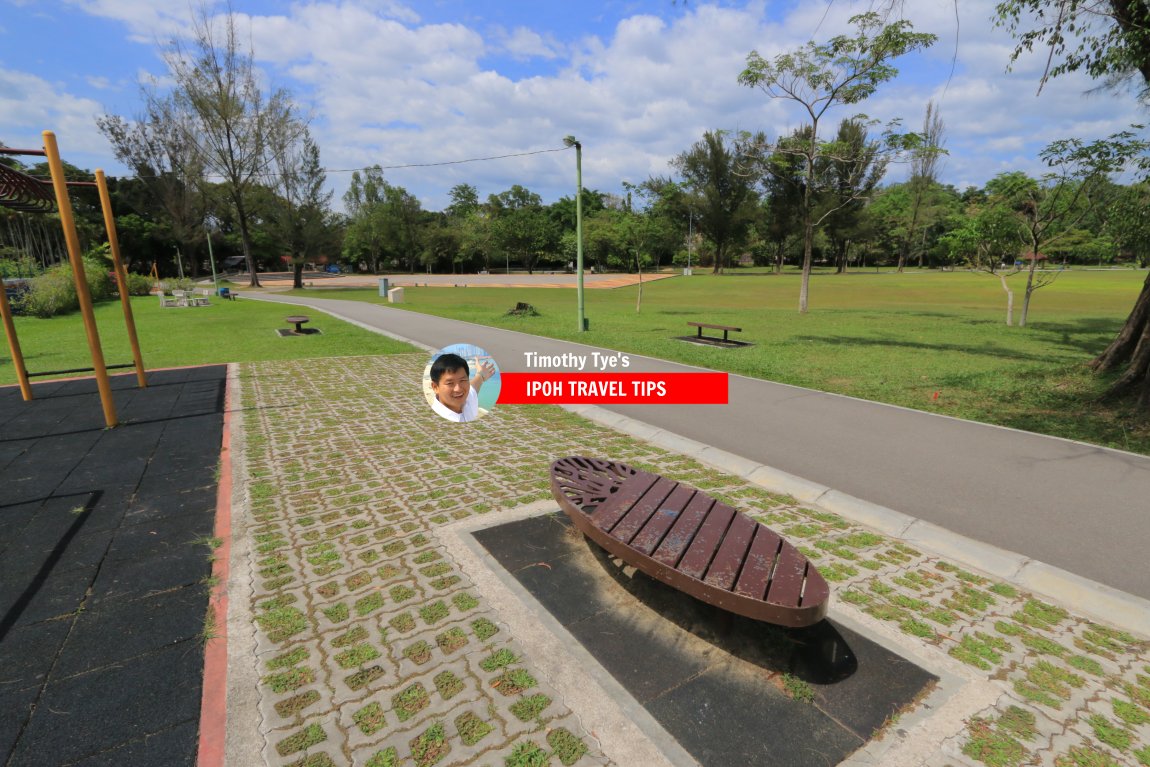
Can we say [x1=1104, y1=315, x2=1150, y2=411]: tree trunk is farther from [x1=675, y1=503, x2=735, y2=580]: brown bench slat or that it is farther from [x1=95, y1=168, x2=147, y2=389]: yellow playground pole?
[x1=95, y1=168, x2=147, y2=389]: yellow playground pole

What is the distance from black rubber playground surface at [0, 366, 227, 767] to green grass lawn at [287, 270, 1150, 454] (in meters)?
9.60

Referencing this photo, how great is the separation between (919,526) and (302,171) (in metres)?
53.0

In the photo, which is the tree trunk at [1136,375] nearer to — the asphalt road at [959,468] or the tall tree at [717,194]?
the asphalt road at [959,468]

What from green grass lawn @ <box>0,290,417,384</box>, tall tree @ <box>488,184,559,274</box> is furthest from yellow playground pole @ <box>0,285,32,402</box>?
tall tree @ <box>488,184,559,274</box>

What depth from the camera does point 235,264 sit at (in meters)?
77.4

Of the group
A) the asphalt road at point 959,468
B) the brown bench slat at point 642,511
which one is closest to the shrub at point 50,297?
the asphalt road at point 959,468

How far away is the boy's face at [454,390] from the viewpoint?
766 cm

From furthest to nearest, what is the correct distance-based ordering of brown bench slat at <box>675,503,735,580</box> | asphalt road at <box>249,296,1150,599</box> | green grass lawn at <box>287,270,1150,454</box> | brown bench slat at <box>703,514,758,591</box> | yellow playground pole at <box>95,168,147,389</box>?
1. green grass lawn at <box>287,270,1150,454</box>
2. yellow playground pole at <box>95,168,147,389</box>
3. asphalt road at <box>249,296,1150,599</box>
4. brown bench slat at <box>675,503,735,580</box>
5. brown bench slat at <box>703,514,758,591</box>

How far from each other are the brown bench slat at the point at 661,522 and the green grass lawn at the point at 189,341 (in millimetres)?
11175

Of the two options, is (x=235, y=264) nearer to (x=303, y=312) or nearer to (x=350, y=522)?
(x=303, y=312)

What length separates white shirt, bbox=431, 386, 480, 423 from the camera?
A: 24.8ft

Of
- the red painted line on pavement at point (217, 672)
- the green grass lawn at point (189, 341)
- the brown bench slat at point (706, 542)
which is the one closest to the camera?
the red painted line on pavement at point (217, 672)

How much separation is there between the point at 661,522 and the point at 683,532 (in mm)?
171

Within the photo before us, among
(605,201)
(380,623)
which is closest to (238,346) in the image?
(380,623)
